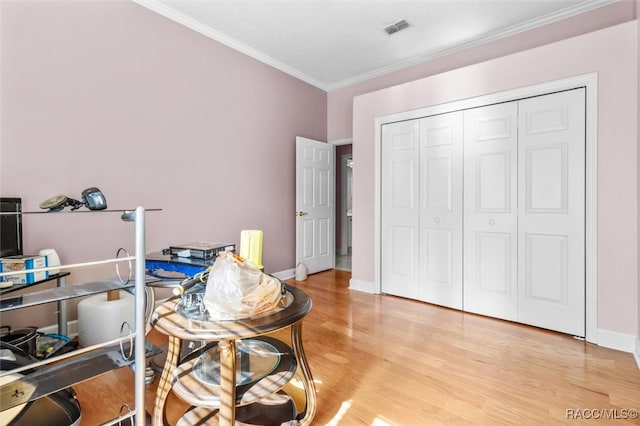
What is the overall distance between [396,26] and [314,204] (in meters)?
2.51

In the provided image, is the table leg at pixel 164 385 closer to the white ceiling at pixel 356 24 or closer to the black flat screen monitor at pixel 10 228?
the black flat screen monitor at pixel 10 228

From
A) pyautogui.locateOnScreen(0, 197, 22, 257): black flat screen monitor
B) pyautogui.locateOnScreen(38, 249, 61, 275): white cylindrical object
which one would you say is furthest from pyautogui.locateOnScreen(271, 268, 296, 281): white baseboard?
pyautogui.locateOnScreen(0, 197, 22, 257): black flat screen monitor

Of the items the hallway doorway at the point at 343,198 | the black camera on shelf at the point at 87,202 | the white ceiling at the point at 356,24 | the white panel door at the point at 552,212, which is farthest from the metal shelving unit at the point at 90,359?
the hallway doorway at the point at 343,198

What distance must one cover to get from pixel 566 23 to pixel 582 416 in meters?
3.55

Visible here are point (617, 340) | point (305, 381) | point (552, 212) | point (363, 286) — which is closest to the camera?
point (305, 381)

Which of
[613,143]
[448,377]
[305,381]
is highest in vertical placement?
[613,143]

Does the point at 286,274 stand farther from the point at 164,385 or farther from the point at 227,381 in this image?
the point at 227,381

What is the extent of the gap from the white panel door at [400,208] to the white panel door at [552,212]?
101 centimetres

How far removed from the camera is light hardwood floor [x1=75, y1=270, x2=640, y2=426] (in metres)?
1.61

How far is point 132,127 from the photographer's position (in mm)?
2846

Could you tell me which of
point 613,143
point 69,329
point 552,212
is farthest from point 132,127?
point 613,143

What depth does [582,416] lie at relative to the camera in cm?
158

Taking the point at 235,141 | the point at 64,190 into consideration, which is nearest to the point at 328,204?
the point at 235,141

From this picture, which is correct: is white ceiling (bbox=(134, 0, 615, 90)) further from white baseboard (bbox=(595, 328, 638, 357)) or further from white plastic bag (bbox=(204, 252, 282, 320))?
white baseboard (bbox=(595, 328, 638, 357))
